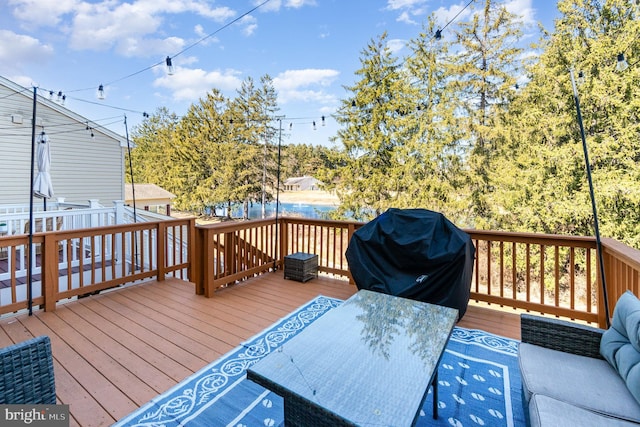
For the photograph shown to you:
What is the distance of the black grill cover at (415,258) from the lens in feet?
9.57

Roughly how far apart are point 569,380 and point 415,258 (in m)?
1.58

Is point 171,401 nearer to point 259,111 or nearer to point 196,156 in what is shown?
point 259,111

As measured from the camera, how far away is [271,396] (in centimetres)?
202

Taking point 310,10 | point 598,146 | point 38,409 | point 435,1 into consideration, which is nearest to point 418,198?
point 598,146

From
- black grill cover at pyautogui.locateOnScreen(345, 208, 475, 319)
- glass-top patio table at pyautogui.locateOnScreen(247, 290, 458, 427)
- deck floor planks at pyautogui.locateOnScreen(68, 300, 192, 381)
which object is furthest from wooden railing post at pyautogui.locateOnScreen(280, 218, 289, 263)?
glass-top patio table at pyautogui.locateOnScreen(247, 290, 458, 427)

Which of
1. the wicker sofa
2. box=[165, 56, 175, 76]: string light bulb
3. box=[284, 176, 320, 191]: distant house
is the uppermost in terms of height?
box=[165, 56, 175, 76]: string light bulb

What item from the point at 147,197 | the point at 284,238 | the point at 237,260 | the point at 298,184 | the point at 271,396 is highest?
the point at 298,184

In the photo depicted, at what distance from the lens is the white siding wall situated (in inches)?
283

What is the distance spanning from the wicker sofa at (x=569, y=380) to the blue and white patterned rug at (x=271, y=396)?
42 centimetres

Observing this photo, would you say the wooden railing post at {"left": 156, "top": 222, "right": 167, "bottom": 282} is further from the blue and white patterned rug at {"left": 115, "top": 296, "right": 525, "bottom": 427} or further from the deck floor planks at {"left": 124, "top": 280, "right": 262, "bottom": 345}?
the blue and white patterned rug at {"left": 115, "top": 296, "right": 525, "bottom": 427}

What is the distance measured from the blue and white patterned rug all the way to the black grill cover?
0.52 m

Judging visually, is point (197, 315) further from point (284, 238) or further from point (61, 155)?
point (61, 155)

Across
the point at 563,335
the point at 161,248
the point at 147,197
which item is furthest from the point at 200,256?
the point at 147,197

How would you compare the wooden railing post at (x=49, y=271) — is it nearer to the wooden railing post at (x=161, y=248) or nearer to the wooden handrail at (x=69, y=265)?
the wooden handrail at (x=69, y=265)
